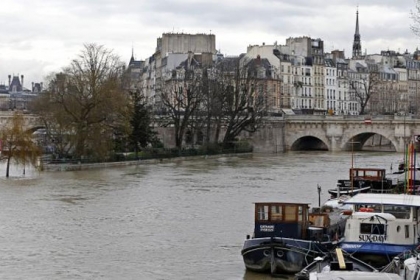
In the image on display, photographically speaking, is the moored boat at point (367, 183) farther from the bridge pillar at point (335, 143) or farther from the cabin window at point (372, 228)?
the bridge pillar at point (335, 143)

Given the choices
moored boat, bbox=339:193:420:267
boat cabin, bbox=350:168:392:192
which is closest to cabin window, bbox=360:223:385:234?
moored boat, bbox=339:193:420:267

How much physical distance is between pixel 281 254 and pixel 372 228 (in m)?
2.34

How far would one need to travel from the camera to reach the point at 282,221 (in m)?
23.7

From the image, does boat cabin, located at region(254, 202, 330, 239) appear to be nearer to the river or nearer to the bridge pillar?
the river

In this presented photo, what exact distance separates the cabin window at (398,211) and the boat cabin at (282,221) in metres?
1.89

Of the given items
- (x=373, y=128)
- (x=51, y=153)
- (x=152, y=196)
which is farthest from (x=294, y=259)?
(x=373, y=128)

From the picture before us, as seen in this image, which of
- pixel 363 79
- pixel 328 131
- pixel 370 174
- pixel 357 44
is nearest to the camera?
pixel 370 174

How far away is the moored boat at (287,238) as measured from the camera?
22344 millimetres

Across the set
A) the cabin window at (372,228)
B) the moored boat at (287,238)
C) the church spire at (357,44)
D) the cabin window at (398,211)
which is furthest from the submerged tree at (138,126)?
the church spire at (357,44)

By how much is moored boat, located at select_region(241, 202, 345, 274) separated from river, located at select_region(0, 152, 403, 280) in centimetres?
52

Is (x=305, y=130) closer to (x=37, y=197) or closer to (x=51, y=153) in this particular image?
(x=51, y=153)

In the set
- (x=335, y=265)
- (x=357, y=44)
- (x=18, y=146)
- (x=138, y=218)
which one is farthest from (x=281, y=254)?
(x=357, y=44)

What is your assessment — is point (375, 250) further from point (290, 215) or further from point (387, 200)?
point (290, 215)

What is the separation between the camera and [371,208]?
77.3ft
